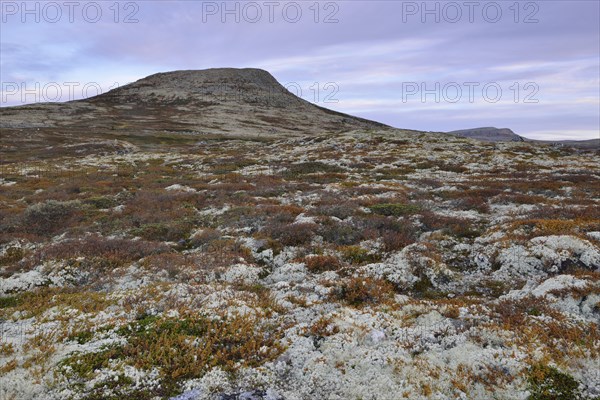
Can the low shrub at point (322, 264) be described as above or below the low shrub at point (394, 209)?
below

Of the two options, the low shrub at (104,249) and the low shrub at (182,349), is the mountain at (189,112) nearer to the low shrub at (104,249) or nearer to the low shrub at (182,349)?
the low shrub at (104,249)

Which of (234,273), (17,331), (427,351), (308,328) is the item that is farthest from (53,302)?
(427,351)

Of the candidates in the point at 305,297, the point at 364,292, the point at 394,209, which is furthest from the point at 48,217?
the point at 394,209

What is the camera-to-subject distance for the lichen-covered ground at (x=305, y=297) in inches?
314

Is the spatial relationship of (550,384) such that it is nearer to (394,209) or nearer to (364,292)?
(364,292)

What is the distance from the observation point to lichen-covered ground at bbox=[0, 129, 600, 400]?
797cm

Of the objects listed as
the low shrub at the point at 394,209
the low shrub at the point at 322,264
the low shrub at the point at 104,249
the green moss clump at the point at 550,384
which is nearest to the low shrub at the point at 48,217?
the low shrub at the point at 104,249

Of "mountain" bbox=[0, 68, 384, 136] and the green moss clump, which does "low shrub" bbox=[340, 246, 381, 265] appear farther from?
"mountain" bbox=[0, 68, 384, 136]

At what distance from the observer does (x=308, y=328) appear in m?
9.86

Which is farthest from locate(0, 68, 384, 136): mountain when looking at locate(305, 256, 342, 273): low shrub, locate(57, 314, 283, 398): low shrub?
locate(57, 314, 283, 398): low shrub

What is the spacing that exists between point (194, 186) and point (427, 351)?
2606 centimetres

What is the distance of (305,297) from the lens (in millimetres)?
11820

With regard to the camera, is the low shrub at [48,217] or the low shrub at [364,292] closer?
the low shrub at [364,292]

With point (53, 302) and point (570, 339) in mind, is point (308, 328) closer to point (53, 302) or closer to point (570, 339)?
point (570, 339)
